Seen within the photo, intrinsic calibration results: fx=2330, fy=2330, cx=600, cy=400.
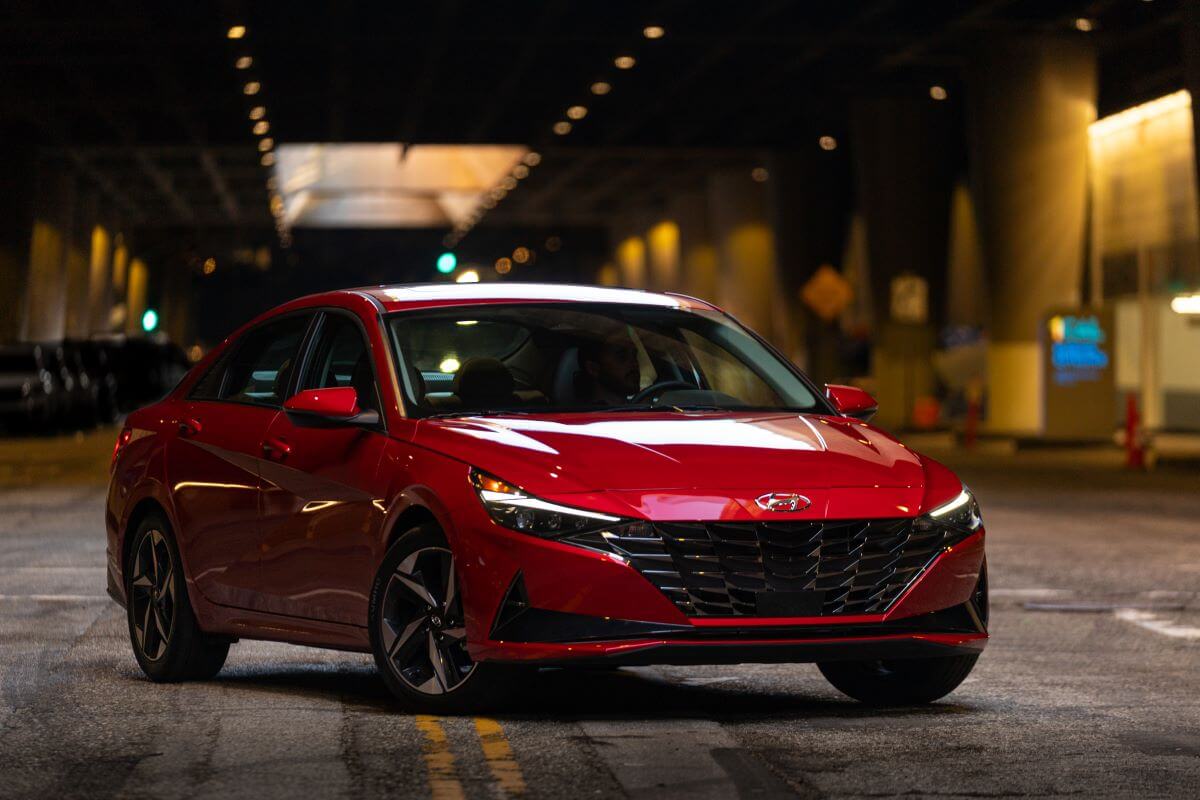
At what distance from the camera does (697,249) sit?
264 ft

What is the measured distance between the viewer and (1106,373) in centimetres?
3528

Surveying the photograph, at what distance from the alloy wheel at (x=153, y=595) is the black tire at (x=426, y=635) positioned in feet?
5.57

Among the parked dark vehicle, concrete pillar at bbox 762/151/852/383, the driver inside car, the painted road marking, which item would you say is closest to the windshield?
the driver inside car

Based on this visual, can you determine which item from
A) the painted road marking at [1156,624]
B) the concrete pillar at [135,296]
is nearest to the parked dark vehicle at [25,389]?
the painted road marking at [1156,624]

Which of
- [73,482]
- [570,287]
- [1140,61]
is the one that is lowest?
[73,482]

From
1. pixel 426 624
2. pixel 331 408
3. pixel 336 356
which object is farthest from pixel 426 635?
pixel 336 356

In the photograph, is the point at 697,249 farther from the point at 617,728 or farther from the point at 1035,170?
the point at 617,728

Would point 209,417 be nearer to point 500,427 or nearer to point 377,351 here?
point 377,351

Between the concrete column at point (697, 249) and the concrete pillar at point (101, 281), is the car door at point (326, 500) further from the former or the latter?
the concrete pillar at point (101, 281)

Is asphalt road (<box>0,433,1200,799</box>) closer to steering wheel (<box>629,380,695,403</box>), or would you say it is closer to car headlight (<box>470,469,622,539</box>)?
car headlight (<box>470,469,622,539</box>)

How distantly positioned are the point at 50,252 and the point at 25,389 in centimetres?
2438

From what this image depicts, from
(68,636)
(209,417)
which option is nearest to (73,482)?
(68,636)

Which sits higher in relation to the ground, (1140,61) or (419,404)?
(1140,61)

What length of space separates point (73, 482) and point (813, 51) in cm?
2118
